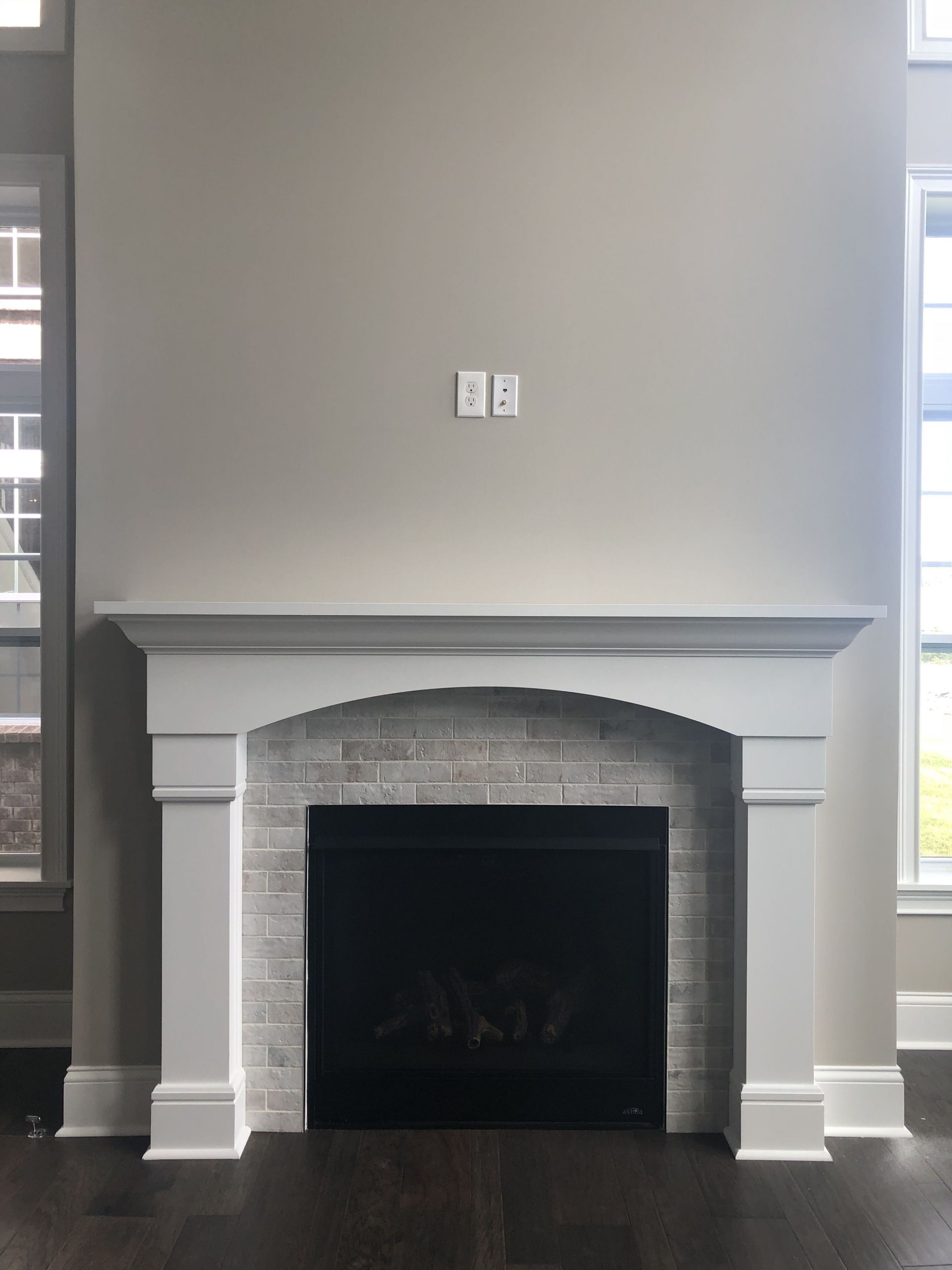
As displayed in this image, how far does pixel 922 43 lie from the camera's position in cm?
264

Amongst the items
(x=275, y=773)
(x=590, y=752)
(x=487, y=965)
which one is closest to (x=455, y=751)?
(x=590, y=752)

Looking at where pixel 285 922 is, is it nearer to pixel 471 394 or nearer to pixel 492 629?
pixel 492 629

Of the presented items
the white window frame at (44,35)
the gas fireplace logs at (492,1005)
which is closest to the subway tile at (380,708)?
the gas fireplace logs at (492,1005)

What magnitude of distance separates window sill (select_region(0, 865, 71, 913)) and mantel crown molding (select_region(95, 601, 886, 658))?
3.48 ft

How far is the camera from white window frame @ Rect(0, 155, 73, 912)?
254 cm

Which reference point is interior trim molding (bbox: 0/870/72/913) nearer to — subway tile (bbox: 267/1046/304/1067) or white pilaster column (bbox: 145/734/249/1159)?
white pilaster column (bbox: 145/734/249/1159)

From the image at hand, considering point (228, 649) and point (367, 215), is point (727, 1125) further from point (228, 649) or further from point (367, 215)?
point (367, 215)

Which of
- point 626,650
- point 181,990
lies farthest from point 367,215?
point 181,990

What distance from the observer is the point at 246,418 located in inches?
85.1

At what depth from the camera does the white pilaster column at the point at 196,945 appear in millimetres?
2068

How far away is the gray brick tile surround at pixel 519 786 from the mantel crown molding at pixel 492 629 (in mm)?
213

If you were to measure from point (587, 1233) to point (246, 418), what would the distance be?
74.0 inches

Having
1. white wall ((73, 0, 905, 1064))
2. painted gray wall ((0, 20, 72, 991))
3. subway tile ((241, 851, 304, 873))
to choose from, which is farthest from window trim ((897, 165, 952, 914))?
painted gray wall ((0, 20, 72, 991))

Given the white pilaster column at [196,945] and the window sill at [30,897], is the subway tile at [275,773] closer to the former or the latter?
the white pilaster column at [196,945]
